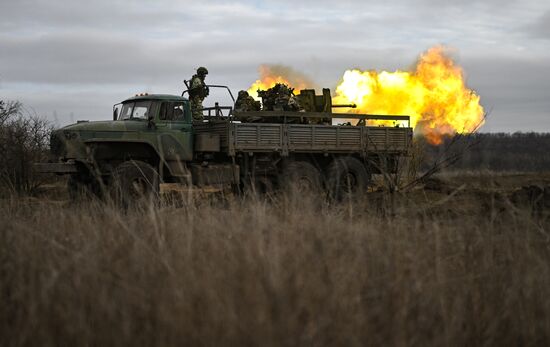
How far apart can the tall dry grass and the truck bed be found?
26.1 ft

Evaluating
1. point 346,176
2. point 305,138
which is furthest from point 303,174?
point 346,176

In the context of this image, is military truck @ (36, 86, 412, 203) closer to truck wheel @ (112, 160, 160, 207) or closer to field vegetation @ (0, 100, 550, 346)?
truck wheel @ (112, 160, 160, 207)

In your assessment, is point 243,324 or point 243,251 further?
point 243,251

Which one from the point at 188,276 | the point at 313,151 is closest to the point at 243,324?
the point at 188,276

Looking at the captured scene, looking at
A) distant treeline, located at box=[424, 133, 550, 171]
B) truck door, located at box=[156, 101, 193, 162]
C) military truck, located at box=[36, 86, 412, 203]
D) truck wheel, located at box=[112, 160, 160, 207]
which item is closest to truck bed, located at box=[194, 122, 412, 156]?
military truck, located at box=[36, 86, 412, 203]

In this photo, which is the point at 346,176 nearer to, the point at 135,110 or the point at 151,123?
the point at 151,123

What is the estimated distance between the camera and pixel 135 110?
14.4m

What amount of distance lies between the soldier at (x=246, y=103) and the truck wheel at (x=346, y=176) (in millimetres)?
2352

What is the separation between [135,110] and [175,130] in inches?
37.5

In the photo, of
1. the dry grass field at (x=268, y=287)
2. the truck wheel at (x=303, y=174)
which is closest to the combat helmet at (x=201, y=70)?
the truck wheel at (x=303, y=174)

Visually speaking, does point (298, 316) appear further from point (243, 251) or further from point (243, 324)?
point (243, 251)

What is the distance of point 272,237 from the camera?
561 centimetres

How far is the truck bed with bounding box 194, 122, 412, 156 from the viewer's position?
585 inches

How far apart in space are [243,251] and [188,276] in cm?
55
